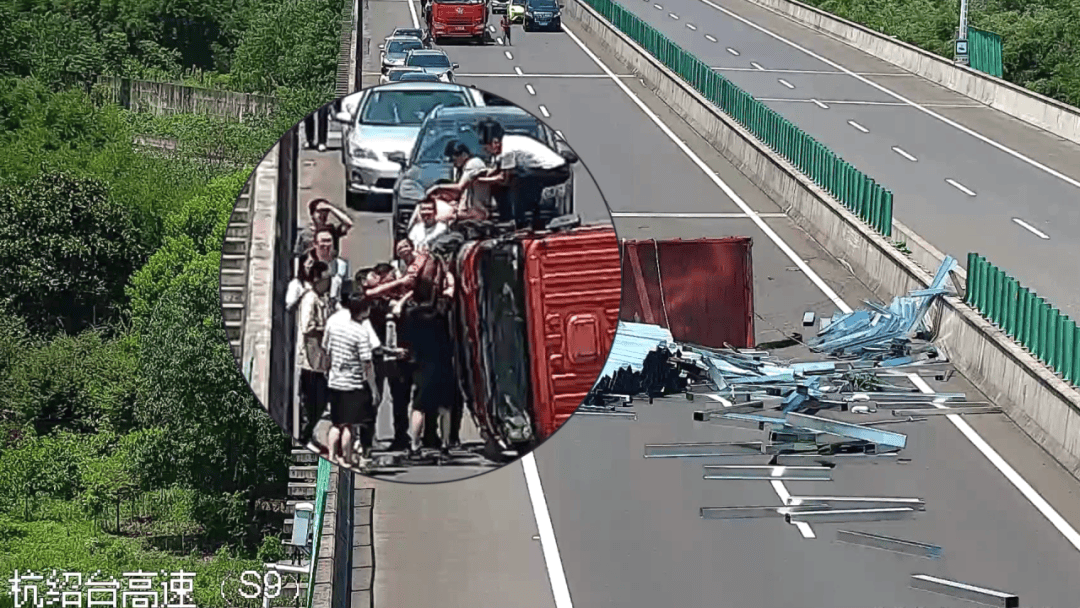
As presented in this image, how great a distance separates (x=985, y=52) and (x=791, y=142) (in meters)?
23.5

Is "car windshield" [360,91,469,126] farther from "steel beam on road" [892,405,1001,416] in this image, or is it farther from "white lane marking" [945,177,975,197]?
"white lane marking" [945,177,975,197]

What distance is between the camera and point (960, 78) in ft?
171

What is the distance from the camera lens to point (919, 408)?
2136 centimetres

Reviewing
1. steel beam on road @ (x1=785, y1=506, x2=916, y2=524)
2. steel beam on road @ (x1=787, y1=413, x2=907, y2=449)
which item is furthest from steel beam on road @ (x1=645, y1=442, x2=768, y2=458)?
steel beam on road @ (x1=785, y1=506, x2=916, y2=524)

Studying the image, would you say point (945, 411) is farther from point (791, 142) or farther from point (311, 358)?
point (311, 358)

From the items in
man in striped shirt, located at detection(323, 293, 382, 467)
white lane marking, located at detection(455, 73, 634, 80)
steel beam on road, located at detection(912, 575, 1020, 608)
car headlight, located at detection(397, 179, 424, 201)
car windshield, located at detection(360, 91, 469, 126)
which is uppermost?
car windshield, located at detection(360, 91, 469, 126)

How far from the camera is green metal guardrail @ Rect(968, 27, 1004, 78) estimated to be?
5703 cm

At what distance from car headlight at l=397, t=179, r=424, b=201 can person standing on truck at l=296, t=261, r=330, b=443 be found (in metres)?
0.27

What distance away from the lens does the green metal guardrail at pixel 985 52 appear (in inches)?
2245

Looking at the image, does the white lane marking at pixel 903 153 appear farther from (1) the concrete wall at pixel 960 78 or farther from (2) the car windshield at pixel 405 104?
(2) the car windshield at pixel 405 104

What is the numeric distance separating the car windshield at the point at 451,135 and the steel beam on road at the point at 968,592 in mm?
11721

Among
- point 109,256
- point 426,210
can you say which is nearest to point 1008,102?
point 109,256

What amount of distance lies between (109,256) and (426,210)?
7295 centimetres

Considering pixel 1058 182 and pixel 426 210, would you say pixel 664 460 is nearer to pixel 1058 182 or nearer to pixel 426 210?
pixel 426 210
